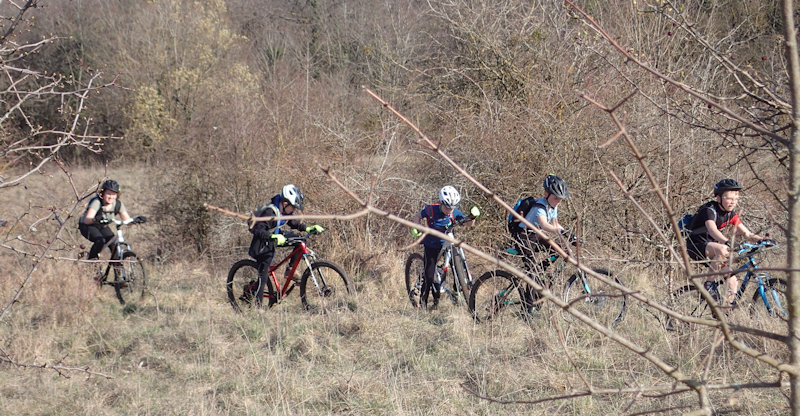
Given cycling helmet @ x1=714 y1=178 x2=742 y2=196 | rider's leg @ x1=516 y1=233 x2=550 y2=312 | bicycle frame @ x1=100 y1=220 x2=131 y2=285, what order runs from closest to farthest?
1. cycling helmet @ x1=714 y1=178 x2=742 y2=196
2. rider's leg @ x1=516 y1=233 x2=550 y2=312
3. bicycle frame @ x1=100 y1=220 x2=131 y2=285

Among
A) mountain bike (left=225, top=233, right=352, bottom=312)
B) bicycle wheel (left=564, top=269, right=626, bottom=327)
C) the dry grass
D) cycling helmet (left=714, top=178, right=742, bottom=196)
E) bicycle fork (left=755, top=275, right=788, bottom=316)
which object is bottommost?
the dry grass

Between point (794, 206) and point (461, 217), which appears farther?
point (461, 217)

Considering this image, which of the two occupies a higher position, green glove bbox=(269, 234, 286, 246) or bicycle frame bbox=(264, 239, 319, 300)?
green glove bbox=(269, 234, 286, 246)

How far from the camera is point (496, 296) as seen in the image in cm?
642

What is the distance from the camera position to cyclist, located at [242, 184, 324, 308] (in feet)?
22.0

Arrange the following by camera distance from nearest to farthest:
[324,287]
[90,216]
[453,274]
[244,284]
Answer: [453,274]
[324,287]
[244,284]
[90,216]

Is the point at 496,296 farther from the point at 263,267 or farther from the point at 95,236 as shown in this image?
the point at 95,236

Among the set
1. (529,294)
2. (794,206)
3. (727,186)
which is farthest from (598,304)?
(794,206)

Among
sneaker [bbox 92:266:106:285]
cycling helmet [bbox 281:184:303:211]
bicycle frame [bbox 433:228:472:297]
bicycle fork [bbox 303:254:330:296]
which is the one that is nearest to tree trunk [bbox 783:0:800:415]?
bicycle frame [bbox 433:228:472:297]

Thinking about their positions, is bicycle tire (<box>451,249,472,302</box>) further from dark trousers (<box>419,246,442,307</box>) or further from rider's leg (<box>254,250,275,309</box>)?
rider's leg (<box>254,250,275,309</box>)

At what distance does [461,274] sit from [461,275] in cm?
1

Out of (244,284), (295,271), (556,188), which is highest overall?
(556,188)

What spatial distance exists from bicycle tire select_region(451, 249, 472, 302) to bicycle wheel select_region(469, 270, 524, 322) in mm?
162

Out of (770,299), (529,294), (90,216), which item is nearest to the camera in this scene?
(770,299)
